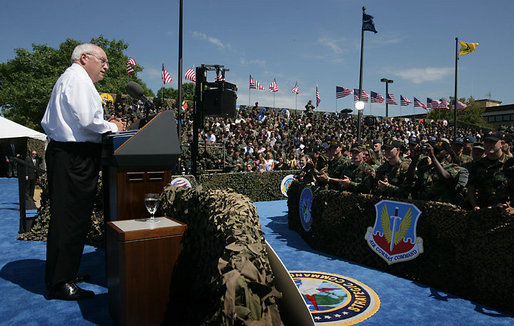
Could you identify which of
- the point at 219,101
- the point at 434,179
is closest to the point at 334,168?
the point at 434,179

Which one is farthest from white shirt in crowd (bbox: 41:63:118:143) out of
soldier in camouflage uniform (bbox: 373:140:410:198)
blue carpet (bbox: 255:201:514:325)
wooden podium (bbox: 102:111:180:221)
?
soldier in camouflage uniform (bbox: 373:140:410:198)

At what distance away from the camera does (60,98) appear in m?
3.76

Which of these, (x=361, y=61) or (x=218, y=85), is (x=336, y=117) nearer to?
(x=361, y=61)

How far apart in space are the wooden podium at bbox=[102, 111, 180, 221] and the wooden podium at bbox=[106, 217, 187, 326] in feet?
1.56

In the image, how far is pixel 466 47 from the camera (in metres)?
26.3

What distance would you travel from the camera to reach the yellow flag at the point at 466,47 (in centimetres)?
2597

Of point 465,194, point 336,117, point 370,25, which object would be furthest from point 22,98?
point 465,194

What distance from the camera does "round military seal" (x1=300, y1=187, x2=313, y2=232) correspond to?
8508 millimetres

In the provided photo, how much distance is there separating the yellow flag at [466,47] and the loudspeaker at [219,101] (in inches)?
1002

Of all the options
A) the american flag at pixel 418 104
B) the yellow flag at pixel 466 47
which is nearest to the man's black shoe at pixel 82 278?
the yellow flag at pixel 466 47

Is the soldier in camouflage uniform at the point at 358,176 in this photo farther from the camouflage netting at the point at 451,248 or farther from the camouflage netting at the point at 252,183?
the camouflage netting at the point at 252,183

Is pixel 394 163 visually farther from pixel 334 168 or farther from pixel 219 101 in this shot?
pixel 219 101

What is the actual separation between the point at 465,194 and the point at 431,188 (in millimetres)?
545

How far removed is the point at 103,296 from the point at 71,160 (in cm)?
188
